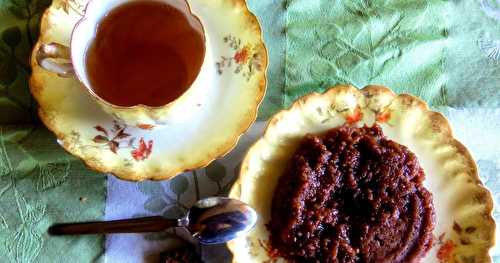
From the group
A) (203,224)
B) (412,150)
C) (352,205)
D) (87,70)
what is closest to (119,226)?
(203,224)

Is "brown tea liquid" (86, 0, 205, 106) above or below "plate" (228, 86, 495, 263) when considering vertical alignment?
below

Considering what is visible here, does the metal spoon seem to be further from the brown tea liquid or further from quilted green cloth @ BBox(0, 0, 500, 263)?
the brown tea liquid

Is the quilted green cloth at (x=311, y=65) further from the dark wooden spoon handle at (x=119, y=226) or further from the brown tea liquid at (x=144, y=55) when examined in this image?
the brown tea liquid at (x=144, y=55)

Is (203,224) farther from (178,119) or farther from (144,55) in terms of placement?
(144,55)

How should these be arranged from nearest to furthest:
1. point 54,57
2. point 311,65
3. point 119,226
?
point 54,57 < point 119,226 < point 311,65

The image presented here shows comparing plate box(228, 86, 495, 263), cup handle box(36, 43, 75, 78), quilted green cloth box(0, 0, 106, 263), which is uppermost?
plate box(228, 86, 495, 263)

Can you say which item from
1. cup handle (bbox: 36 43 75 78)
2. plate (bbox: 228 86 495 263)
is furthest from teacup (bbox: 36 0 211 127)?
plate (bbox: 228 86 495 263)

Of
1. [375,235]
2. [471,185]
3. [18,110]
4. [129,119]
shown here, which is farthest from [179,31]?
[471,185]

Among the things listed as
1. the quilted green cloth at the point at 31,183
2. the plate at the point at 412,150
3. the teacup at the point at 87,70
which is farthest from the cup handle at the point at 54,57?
the plate at the point at 412,150
